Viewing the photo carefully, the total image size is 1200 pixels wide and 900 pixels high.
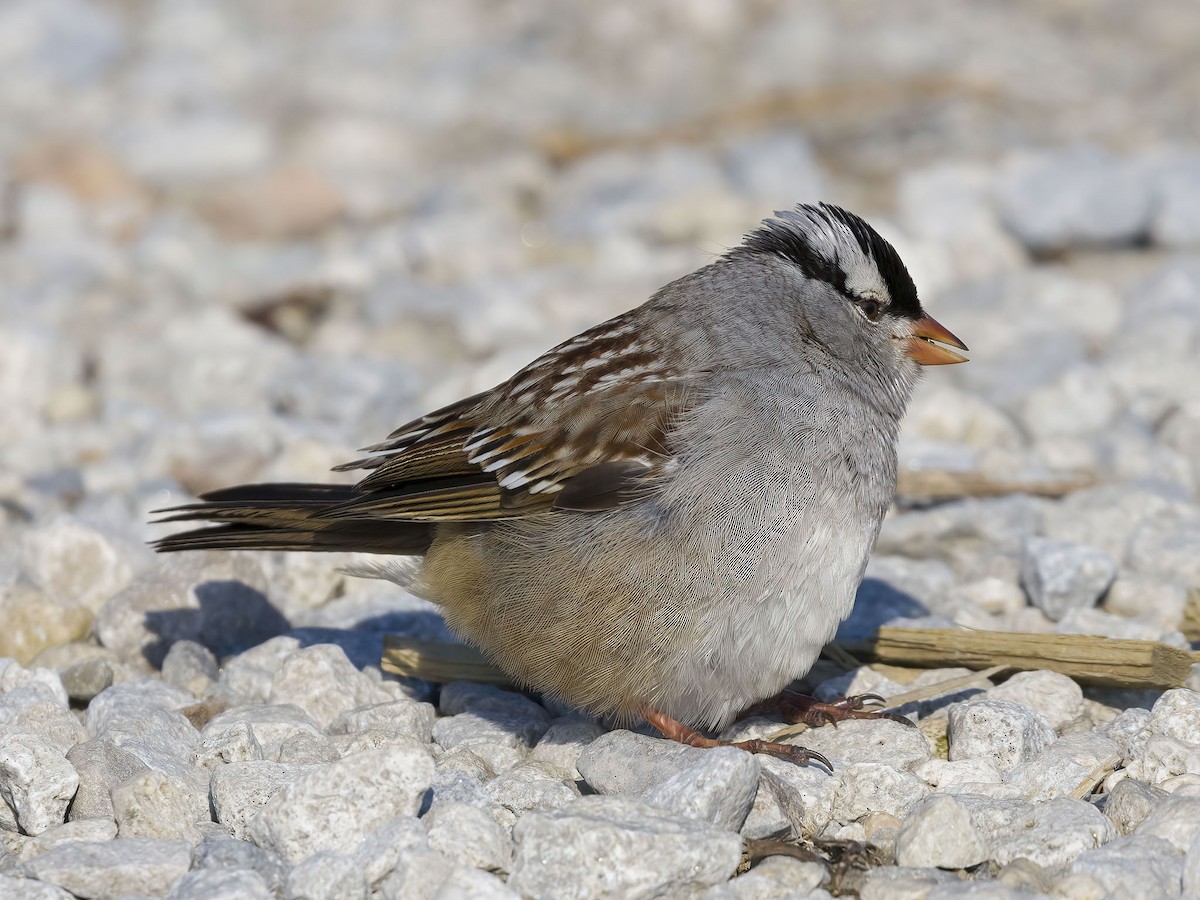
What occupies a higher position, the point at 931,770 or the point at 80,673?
the point at 931,770

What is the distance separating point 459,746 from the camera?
4145 mm

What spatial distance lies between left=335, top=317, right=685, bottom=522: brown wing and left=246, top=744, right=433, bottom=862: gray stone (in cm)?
105

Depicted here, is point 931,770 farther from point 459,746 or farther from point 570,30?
point 570,30

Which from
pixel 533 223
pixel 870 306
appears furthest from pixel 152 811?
pixel 533 223

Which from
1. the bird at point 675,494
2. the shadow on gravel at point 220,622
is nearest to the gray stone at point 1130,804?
the bird at point 675,494

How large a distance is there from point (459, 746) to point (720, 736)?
30.9 inches

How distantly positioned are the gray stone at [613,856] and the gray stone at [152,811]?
0.88 metres

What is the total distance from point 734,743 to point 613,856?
3.53 feet

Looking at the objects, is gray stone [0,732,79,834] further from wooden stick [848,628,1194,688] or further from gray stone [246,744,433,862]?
wooden stick [848,628,1194,688]

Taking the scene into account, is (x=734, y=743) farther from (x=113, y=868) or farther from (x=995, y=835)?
(x=113, y=868)

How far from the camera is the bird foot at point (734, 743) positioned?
3.96 m

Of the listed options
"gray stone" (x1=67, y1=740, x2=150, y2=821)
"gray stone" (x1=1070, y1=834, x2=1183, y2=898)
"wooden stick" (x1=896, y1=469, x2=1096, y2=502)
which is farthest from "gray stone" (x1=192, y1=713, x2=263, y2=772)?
"wooden stick" (x1=896, y1=469, x2=1096, y2=502)

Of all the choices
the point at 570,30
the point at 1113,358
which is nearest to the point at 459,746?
the point at 1113,358

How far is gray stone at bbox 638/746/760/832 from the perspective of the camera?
341 cm
